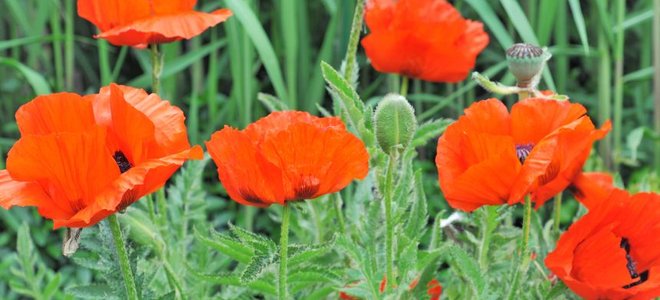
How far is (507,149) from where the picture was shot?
2.66 ft

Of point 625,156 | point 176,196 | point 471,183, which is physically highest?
point 471,183

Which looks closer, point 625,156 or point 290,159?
point 290,159

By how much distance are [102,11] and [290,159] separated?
33 cm

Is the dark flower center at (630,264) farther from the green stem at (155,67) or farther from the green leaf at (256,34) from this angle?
the green leaf at (256,34)

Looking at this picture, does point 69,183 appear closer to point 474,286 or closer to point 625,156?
point 474,286

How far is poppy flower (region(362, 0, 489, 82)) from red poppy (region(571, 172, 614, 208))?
242 millimetres

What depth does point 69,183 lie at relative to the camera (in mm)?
751

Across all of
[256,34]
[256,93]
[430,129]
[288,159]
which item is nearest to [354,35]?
[430,129]

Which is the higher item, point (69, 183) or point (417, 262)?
point (69, 183)

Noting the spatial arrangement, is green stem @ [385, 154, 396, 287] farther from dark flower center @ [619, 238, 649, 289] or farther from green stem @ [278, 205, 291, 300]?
dark flower center @ [619, 238, 649, 289]

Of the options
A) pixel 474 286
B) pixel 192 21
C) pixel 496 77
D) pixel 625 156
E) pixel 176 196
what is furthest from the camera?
pixel 496 77

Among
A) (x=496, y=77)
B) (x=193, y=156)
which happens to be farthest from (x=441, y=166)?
(x=496, y=77)

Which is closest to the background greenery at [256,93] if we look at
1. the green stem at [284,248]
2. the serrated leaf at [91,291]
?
the serrated leaf at [91,291]

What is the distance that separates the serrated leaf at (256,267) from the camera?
0.80 meters
